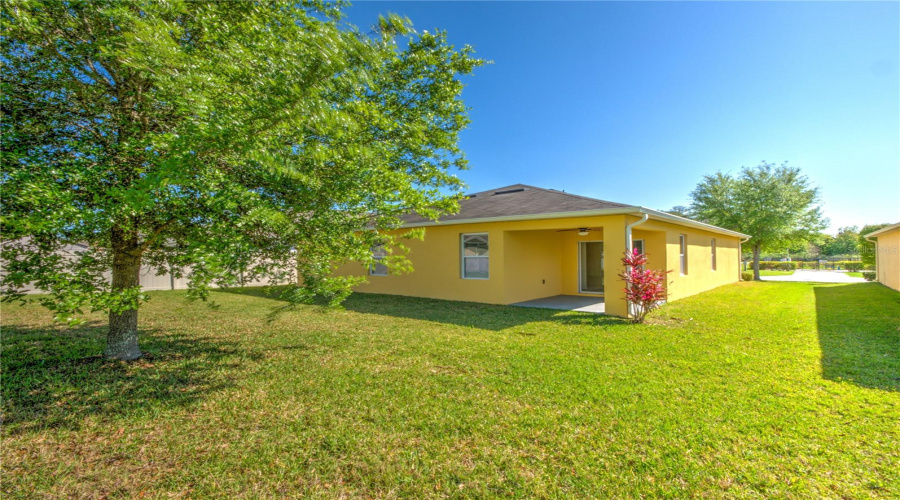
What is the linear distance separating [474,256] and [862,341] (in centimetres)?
813

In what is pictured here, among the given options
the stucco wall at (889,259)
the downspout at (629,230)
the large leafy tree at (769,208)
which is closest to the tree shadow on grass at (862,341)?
the downspout at (629,230)

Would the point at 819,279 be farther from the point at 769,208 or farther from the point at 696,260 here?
the point at 696,260

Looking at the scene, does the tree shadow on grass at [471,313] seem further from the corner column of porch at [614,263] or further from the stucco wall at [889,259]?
the stucco wall at [889,259]

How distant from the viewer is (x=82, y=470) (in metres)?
2.50

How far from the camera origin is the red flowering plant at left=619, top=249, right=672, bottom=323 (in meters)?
7.55

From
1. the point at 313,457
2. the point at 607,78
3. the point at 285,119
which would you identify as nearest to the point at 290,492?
the point at 313,457

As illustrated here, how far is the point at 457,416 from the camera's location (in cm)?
328

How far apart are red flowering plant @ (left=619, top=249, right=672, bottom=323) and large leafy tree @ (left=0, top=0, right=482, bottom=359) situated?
543 centimetres

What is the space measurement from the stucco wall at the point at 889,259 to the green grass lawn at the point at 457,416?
34.1 ft

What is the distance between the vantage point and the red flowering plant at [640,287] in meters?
7.55

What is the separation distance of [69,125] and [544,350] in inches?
247

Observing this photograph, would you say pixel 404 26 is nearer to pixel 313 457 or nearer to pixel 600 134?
pixel 313 457

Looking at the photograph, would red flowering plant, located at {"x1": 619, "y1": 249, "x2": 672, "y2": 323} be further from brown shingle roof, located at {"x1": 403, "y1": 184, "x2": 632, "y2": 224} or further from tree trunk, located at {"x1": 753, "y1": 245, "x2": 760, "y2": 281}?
tree trunk, located at {"x1": 753, "y1": 245, "x2": 760, "y2": 281}

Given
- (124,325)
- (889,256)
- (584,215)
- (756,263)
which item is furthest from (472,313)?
(756,263)
